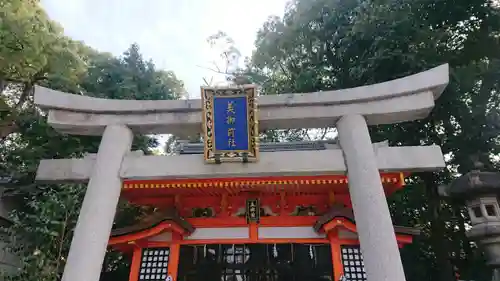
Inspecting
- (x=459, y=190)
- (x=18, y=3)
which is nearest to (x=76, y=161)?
(x=459, y=190)

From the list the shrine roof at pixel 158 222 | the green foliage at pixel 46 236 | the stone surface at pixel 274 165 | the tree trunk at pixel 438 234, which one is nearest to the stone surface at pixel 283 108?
the stone surface at pixel 274 165

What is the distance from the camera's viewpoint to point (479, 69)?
891 centimetres

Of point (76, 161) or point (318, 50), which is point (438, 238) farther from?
point (76, 161)

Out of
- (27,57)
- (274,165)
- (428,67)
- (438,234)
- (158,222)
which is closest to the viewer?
(274,165)

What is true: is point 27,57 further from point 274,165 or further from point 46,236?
point 274,165

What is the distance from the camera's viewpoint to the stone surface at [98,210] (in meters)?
3.87

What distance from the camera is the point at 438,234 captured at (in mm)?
9812

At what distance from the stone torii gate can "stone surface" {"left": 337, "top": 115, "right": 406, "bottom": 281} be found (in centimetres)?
1

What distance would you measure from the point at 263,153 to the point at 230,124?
2.02 feet

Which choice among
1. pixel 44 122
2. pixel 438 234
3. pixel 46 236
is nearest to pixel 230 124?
pixel 46 236

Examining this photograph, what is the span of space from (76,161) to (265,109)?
2841 mm

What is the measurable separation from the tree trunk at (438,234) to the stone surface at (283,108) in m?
6.31

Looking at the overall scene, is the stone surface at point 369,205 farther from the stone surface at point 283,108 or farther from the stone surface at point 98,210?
the stone surface at point 98,210

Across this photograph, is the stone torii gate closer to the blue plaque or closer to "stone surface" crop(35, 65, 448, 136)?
"stone surface" crop(35, 65, 448, 136)
